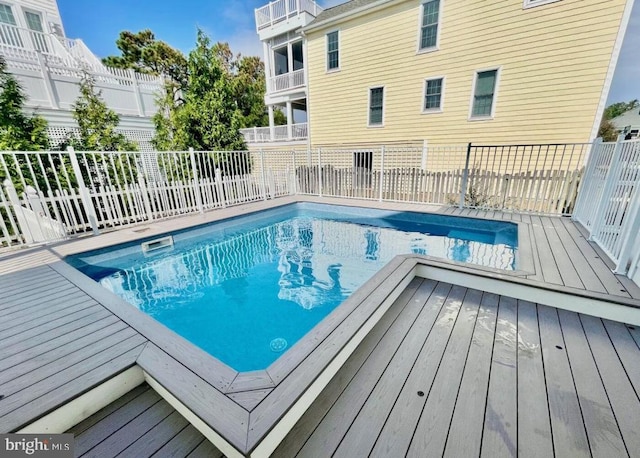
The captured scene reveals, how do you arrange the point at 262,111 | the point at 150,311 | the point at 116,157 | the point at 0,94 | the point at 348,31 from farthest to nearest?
the point at 262,111
the point at 348,31
the point at 116,157
the point at 0,94
the point at 150,311

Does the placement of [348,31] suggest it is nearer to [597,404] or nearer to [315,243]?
[315,243]

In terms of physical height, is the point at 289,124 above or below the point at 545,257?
above

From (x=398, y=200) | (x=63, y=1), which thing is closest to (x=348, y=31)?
(x=398, y=200)

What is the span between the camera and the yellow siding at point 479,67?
6.28 m

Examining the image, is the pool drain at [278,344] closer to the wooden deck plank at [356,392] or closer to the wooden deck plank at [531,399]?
the wooden deck plank at [356,392]

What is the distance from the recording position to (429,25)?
788cm

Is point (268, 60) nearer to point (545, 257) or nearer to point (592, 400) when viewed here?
point (545, 257)

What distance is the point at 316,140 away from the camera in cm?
1108

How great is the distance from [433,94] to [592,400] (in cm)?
892

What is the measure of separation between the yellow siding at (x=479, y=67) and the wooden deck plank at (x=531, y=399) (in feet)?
24.4

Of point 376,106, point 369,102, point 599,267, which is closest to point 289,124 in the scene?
point 369,102

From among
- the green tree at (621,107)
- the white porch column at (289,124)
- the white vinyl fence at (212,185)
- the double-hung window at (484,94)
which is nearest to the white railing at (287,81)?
the white porch column at (289,124)

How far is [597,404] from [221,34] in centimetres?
2395

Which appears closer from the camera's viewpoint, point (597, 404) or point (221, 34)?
point (597, 404)
